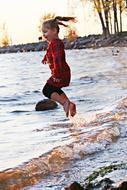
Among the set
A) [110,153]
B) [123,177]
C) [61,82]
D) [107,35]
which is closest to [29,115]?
[61,82]

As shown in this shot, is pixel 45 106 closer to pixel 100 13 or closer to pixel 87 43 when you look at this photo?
pixel 100 13

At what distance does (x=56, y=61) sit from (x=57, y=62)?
21 millimetres

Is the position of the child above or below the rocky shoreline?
above

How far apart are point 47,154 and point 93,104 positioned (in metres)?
6.45

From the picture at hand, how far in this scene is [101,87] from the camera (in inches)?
748

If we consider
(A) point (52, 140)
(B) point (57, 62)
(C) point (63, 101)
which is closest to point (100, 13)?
(A) point (52, 140)

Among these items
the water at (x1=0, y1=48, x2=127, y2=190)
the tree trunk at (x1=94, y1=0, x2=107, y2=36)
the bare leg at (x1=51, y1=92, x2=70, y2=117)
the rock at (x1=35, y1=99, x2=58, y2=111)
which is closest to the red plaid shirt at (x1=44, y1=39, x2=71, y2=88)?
the bare leg at (x1=51, y1=92, x2=70, y2=117)

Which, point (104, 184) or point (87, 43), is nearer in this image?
point (104, 184)

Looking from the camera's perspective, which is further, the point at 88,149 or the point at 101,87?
the point at 101,87

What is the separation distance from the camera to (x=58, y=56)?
8250mm

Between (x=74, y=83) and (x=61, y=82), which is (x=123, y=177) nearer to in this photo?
(x=61, y=82)

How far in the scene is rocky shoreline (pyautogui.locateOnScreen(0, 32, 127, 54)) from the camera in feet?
194

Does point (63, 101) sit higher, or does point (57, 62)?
point (57, 62)

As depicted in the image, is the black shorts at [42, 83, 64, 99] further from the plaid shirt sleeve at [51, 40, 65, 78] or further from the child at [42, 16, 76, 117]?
the plaid shirt sleeve at [51, 40, 65, 78]
